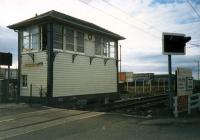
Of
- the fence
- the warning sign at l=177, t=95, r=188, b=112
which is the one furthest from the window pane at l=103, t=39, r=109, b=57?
the warning sign at l=177, t=95, r=188, b=112

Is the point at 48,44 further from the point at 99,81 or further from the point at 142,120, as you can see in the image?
the point at 142,120

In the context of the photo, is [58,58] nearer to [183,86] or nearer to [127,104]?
[127,104]

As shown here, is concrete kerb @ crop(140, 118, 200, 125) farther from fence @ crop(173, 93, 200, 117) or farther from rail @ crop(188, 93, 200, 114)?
rail @ crop(188, 93, 200, 114)

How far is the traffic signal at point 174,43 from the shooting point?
56.4 feet

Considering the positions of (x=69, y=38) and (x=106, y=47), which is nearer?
(x=69, y=38)

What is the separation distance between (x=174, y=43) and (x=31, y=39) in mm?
12528

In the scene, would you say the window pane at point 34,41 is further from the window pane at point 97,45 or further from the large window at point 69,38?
the window pane at point 97,45

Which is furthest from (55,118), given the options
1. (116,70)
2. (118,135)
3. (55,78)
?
(116,70)

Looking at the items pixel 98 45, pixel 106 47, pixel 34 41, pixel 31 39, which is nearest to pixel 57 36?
pixel 34 41

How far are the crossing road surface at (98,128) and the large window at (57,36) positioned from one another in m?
9.38

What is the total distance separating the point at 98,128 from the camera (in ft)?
41.5

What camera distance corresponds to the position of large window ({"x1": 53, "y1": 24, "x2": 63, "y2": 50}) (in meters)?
24.5

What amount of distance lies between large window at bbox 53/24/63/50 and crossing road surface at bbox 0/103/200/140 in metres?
9.38

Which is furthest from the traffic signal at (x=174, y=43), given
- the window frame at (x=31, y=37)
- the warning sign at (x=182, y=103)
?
the window frame at (x=31, y=37)
